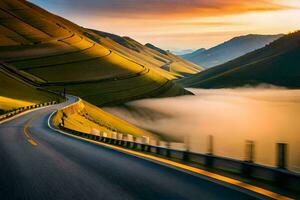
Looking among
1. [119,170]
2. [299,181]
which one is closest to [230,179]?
[299,181]

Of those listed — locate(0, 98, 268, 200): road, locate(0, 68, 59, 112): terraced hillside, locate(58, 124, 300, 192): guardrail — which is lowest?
locate(0, 98, 268, 200): road

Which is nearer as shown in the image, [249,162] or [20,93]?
[249,162]

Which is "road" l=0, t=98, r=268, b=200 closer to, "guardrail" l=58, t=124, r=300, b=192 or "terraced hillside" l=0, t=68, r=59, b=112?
"guardrail" l=58, t=124, r=300, b=192

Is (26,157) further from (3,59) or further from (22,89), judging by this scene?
(3,59)

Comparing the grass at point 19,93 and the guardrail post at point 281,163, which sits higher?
the grass at point 19,93

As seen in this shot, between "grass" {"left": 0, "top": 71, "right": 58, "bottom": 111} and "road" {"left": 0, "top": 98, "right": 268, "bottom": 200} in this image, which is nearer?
"road" {"left": 0, "top": 98, "right": 268, "bottom": 200}

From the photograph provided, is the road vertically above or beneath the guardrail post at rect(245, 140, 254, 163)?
beneath

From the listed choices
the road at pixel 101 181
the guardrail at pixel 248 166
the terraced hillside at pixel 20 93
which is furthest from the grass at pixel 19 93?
the road at pixel 101 181

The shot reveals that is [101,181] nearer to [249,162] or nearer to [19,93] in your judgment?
[249,162]

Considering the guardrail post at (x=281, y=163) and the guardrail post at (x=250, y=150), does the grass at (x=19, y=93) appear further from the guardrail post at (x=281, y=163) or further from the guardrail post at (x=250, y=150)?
the guardrail post at (x=281, y=163)

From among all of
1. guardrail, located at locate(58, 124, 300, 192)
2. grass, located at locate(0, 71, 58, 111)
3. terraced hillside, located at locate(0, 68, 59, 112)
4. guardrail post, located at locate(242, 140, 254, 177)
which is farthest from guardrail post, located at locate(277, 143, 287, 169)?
grass, located at locate(0, 71, 58, 111)

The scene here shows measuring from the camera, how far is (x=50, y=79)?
17362 cm

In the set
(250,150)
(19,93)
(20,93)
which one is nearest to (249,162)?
(250,150)

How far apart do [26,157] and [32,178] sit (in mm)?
6434
